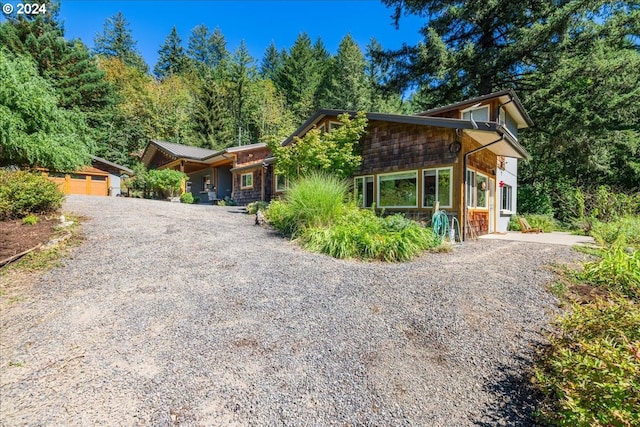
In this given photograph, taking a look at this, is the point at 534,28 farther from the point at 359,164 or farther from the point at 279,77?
the point at 279,77

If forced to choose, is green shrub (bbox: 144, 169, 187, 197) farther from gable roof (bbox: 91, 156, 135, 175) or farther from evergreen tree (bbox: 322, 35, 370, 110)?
evergreen tree (bbox: 322, 35, 370, 110)

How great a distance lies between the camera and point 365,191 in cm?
1099

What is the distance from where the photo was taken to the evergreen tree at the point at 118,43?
34.7m

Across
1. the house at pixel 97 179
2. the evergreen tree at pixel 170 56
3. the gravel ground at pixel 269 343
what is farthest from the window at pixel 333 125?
the evergreen tree at pixel 170 56

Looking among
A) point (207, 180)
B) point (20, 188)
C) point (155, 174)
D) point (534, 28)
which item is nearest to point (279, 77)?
point (207, 180)

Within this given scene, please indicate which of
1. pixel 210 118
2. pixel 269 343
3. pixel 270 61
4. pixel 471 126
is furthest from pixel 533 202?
pixel 270 61

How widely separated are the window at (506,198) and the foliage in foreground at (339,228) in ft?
23.5

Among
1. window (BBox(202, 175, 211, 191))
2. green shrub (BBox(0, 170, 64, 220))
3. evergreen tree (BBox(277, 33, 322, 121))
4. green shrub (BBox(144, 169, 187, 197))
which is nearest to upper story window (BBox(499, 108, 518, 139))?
green shrub (BBox(0, 170, 64, 220))

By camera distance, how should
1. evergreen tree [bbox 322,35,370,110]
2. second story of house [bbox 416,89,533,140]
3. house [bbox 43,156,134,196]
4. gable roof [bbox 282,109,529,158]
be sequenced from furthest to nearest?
evergreen tree [bbox 322,35,370,110], house [bbox 43,156,134,196], second story of house [bbox 416,89,533,140], gable roof [bbox 282,109,529,158]

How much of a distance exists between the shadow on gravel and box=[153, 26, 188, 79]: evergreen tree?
139 feet

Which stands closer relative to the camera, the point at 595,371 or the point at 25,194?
the point at 595,371

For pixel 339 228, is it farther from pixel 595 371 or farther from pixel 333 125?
pixel 333 125

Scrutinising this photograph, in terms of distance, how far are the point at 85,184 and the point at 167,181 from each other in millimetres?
6356

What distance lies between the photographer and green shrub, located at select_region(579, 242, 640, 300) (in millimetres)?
3943
